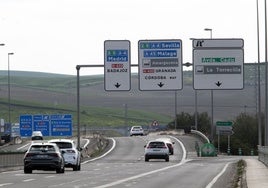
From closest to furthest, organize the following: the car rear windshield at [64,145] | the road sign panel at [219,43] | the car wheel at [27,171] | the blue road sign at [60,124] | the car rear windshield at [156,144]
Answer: the car wheel at [27,171] < the car rear windshield at [64,145] < the road sign panel at [219,43] < the car rear windshield at [156,144] < the blue road sign at [60,124]

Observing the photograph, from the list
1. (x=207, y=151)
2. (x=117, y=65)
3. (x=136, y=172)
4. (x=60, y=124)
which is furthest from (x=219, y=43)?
(x=207, y=151)

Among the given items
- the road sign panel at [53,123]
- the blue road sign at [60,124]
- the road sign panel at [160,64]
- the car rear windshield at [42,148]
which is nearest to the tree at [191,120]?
the road sign panel at [53,123]

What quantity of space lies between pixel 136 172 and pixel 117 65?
8.53m

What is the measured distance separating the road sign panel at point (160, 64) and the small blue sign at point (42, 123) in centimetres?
2759

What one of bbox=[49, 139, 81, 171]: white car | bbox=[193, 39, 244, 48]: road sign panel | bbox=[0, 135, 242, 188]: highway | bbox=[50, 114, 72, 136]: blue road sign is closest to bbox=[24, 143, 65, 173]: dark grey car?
bbox=[0, 135, 242, 188]: highway

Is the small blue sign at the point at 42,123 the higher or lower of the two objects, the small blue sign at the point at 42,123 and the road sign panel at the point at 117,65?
the lower

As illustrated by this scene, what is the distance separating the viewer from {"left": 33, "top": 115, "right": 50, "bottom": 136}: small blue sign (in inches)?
3029

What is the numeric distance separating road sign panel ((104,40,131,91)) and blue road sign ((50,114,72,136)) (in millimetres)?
25714

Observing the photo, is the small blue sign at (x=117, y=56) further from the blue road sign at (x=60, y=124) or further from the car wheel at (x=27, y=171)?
the blue road sign at (x=60, y=124)

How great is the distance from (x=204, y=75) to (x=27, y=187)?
2212 cm

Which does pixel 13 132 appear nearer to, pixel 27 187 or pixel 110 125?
pixel 110 125

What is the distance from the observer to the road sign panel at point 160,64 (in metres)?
50.3

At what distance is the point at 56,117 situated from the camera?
252ft

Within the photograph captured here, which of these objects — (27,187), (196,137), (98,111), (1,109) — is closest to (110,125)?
(98,111)
